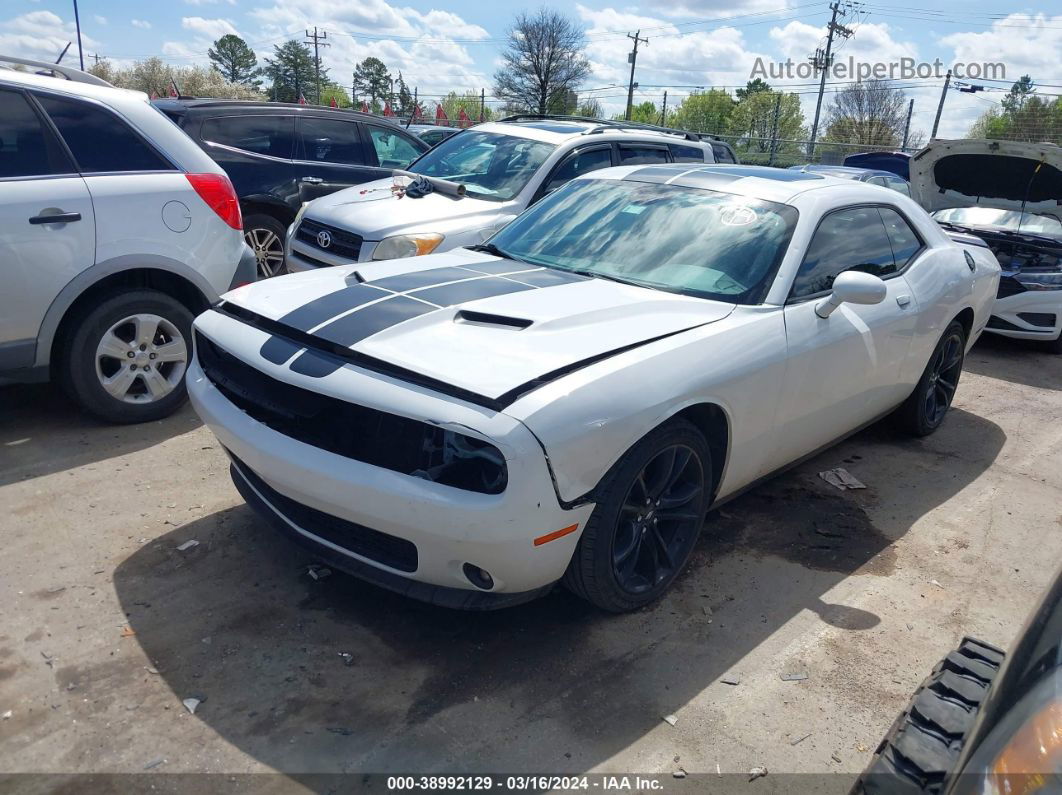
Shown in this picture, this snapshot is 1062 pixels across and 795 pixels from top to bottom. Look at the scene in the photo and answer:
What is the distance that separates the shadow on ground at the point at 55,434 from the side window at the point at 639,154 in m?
4.39

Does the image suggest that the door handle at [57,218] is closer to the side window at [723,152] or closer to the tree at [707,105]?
the side window at [723,152]

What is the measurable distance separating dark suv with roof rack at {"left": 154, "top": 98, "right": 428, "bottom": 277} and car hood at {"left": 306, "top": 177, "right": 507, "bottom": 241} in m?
0.83

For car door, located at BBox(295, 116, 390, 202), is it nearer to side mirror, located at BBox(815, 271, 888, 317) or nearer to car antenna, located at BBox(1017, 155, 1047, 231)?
side mirror, located at BBox(815, 271, 888, 317)

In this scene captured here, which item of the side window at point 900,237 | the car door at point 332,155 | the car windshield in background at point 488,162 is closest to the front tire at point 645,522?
the side window at point 900,237

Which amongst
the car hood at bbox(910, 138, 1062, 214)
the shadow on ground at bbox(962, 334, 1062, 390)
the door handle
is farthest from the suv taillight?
the car hood at bbox(910, 138, 1062, 214)

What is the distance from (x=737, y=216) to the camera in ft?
12.9

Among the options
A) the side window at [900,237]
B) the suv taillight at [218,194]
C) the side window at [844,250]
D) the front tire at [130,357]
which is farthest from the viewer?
the suv taillight at [218,194]

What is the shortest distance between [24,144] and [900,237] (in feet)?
15.6

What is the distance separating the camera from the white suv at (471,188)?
6.05 m

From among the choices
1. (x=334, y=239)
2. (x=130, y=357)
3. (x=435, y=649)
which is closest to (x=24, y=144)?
(x=130, y=357)

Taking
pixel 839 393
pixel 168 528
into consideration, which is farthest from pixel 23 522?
pixel 839 393

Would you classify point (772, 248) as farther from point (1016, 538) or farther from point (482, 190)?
point (482, 190)

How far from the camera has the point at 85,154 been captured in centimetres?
451

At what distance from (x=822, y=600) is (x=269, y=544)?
7.86 ft
